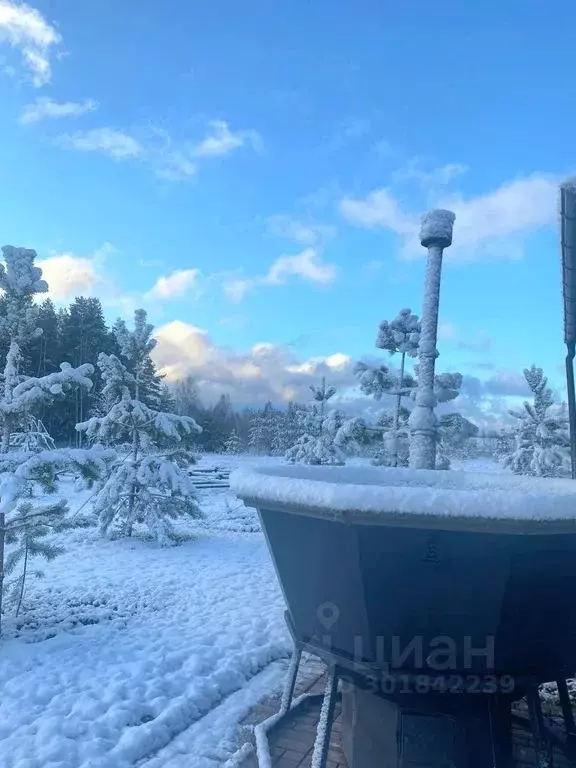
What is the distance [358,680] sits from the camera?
2.71m

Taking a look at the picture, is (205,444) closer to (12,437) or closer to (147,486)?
(147,486)

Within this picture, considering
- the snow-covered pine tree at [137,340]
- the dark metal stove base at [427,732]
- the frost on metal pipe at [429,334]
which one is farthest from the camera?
the snow-covered pine tree at [137,340]

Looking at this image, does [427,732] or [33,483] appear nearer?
[427,732]

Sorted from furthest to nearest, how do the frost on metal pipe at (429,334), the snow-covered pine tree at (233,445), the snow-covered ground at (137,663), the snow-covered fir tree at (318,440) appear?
the snow-covered pine tree at (233,445)
the snow-covered fir tree at (318,440)
the frost on metal pipe at (429,334)
the snow-covered ground at (137,663)

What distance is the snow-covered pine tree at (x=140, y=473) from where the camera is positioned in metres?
10.3

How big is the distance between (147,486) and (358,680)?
8.43m

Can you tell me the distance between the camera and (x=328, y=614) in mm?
2676

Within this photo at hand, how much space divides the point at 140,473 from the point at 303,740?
752cm

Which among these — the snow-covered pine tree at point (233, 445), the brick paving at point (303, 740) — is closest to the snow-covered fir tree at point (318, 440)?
the brick paving at point (303, 740)

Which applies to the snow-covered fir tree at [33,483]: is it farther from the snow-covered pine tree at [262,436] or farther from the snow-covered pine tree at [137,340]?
the snow-covered pine tree at [262,436]

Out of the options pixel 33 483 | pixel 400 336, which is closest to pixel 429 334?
pixel 33 483

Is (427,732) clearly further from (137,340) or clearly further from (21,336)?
(137,340)

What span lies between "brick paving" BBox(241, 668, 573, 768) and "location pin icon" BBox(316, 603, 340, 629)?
4.00 ft

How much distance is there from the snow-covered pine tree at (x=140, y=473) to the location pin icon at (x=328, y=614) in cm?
773
